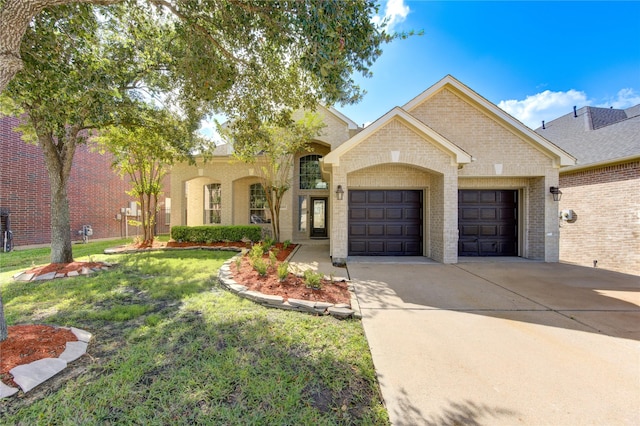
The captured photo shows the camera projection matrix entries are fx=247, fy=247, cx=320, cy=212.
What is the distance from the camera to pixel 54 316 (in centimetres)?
363

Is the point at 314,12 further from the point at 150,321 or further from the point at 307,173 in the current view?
the point at 307,173

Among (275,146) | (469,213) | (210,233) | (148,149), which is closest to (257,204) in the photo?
(210,233)

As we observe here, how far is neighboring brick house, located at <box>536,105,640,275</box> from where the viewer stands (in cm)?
771

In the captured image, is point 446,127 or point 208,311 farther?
point 446,127

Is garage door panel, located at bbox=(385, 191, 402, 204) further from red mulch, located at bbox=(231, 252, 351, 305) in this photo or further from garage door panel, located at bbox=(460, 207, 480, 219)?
red mulch, located at bbox=(231, 252, 351, 305)

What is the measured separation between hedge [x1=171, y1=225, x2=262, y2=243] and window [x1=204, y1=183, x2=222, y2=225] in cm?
266


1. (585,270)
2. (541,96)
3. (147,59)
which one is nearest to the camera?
(147,59)

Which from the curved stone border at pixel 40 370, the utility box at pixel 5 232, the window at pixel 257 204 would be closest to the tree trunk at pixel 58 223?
the curved stone border at pixel 40 370

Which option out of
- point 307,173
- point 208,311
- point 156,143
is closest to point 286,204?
point 307,173

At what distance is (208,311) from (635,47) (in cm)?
1471

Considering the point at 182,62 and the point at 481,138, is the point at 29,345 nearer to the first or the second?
the point at 182,62

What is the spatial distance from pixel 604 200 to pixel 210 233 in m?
14.7

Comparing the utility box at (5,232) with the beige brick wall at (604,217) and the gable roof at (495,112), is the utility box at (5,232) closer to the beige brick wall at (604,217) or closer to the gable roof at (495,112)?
the gable roof at (495,112)

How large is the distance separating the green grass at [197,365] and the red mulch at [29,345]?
0.94 ft
